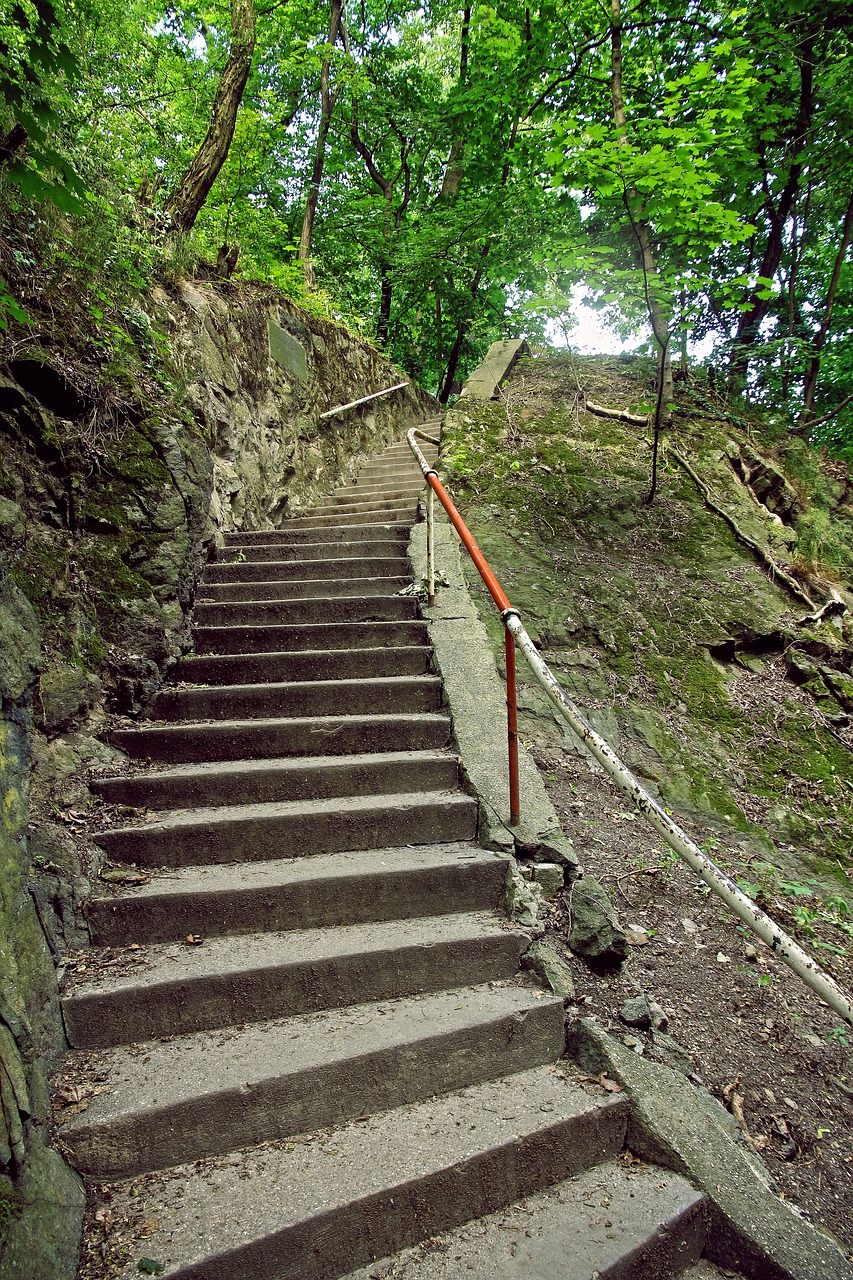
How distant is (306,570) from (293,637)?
2.82ft

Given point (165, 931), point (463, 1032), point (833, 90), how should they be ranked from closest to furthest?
point (463, 1032) < point (165, 931) < point (833, 90)

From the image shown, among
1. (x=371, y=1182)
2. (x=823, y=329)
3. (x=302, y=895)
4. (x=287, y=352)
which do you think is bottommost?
→ (x=371, y=1182)

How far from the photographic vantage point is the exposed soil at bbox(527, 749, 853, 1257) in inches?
76.2

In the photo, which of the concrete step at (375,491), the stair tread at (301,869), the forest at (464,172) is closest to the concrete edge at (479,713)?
the stair tread at (301,869)

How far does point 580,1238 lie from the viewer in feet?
5.10

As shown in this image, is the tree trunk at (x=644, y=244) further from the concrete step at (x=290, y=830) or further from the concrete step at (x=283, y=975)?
the concrete step at (x=283, y=975)

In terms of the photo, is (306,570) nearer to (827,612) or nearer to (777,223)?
(827,612)

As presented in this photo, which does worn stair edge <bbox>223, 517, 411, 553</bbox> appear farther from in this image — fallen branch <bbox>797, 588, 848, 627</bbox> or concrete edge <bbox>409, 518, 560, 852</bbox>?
fallen branch <bbox>797, 588, 848, 627</bbox>

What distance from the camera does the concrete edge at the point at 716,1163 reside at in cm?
156

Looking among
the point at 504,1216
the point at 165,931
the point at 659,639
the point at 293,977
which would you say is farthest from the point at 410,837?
the point at 659,639

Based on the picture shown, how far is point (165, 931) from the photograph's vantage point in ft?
6.97

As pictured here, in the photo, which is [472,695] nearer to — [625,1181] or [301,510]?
[625,1181]

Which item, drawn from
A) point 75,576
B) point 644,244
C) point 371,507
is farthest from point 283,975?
point 644,244

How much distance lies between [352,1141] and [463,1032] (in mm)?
412
